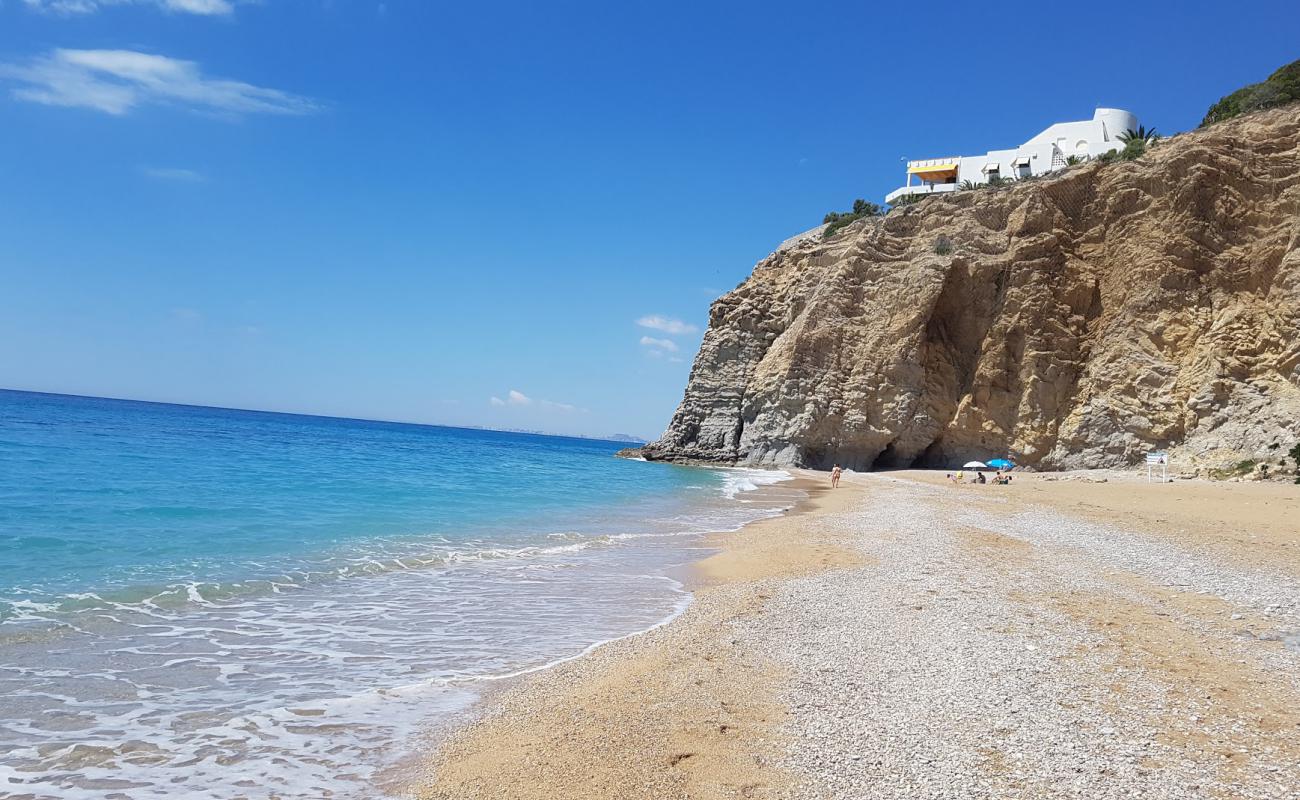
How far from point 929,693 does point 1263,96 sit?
4477 centimetres

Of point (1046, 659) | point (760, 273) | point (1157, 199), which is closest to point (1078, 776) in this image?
point (1046, 659)

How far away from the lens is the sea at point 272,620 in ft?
14.4

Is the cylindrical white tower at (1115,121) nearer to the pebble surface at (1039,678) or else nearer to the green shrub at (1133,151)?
the green shrub at (1133,151)

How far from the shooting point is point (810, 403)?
40.5 metres

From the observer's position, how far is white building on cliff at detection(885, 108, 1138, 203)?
42312 millimetres

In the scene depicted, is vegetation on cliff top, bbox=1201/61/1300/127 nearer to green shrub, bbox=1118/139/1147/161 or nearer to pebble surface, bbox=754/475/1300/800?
green shrub, bbox=1118/139/1147/161

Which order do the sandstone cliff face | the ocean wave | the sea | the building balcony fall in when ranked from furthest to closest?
the building balcony → the sandstone cliff face → the ocean wave → the sea

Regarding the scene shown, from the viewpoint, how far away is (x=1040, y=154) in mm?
44188

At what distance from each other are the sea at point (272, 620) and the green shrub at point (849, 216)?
34.8 metres

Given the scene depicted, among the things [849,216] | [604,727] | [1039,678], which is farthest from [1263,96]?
[604,727]

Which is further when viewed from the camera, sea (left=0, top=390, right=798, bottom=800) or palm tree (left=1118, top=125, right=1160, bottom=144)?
palm tree (left=1118, top=125, right=1160, bottom=144)

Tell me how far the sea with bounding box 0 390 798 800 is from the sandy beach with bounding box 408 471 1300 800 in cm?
73

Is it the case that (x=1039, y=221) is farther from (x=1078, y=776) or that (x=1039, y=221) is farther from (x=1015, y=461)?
(x=1078, y=776)

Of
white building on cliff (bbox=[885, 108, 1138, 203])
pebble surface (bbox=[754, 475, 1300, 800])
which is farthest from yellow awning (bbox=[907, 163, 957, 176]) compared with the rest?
pebble surface (bbox=[754, 475, 1300, 800])
